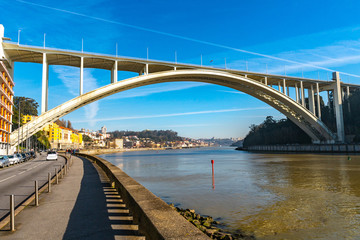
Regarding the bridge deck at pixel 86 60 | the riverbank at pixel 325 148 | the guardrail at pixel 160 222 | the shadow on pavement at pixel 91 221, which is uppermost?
the bridge deck at pixel 86 60

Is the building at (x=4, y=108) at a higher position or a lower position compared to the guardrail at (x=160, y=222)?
higher

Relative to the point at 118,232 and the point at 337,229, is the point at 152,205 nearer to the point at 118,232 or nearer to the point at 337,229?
the point at 118,232

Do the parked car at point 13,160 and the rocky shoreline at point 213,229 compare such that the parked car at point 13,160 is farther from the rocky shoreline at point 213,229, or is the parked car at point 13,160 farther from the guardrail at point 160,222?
the guardrail at point 160,222

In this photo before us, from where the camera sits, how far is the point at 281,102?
66250 millimetres

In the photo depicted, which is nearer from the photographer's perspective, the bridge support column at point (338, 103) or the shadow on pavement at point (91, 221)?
the shadow on pavement at point (91, 221)

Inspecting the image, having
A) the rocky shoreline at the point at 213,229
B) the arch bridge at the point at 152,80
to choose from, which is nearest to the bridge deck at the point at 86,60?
the arch bridge at the point at 152,80

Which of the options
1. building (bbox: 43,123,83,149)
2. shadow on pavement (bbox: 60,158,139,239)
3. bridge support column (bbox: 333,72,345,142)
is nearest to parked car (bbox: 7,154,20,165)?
shadow on pavement (bbox: 60,158,139,239)

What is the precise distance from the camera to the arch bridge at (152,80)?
39.5 metres

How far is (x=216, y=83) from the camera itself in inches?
2537

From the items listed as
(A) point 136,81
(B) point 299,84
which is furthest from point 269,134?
(A) point 136,81

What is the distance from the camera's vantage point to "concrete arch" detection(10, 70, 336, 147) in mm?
39062

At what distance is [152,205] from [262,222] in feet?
16.9

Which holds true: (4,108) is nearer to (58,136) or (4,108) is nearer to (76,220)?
(76,220)

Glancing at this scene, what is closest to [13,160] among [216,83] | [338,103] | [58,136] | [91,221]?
[91,221]
